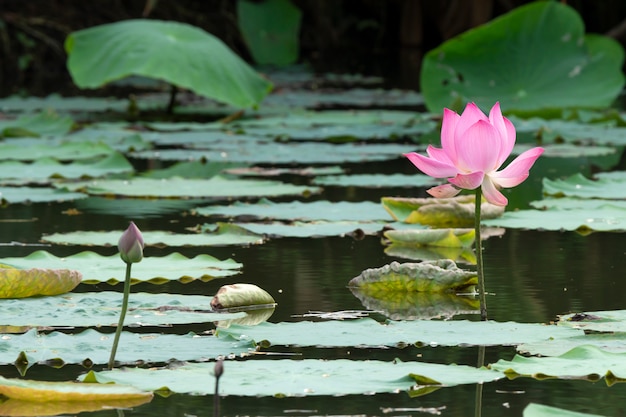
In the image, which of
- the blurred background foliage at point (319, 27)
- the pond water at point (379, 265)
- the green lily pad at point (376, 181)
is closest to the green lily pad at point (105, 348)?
the pond water at point (379, 265)

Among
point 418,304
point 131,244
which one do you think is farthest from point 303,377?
point 418,304

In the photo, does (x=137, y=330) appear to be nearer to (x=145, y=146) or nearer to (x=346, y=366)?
(x=346, y=366)

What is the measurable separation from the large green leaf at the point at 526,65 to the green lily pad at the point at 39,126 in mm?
1854

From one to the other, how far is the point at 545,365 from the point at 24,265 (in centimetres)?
114

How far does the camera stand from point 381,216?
3.27 m

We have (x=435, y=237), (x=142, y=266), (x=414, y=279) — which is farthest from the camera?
(x=435, y=237)

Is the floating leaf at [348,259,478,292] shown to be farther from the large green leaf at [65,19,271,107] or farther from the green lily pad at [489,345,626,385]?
the large green leaf at [65,19,271,107]

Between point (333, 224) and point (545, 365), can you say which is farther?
point (333, 224)

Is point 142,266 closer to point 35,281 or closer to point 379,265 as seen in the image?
point 35,281

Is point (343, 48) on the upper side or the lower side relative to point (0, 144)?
upper

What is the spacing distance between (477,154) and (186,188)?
1976 millimetres

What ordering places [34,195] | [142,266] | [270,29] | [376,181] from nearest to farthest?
[142,266] < [34,195] < [376,181] < [270,29]

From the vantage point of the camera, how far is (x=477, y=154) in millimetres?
1891

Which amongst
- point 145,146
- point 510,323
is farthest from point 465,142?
point 145,146
